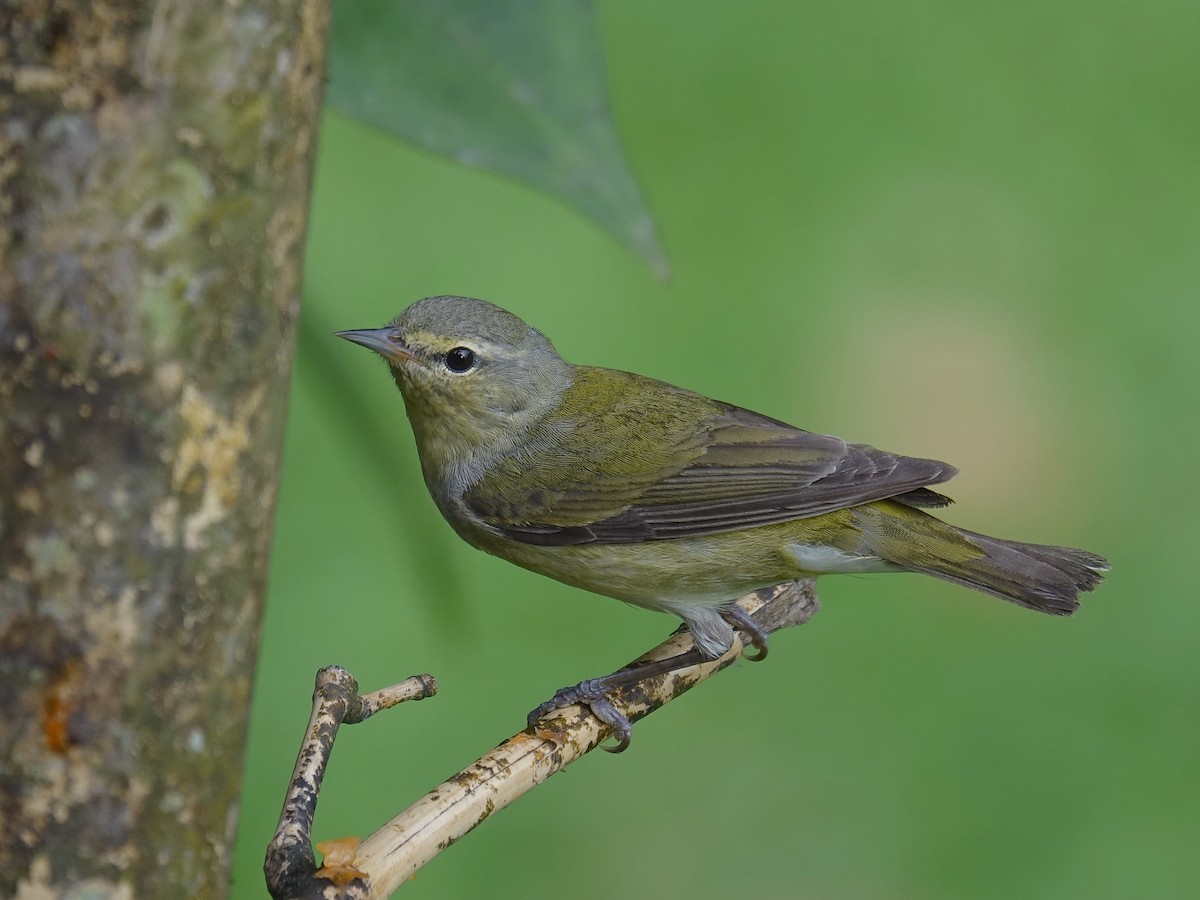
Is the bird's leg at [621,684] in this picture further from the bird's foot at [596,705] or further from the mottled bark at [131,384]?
the mottled bark at [131,384]

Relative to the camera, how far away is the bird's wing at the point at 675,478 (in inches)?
137

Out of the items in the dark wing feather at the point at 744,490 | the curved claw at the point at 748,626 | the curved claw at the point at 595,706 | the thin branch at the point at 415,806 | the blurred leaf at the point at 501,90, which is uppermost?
the blurred leaf at the point at 501,90

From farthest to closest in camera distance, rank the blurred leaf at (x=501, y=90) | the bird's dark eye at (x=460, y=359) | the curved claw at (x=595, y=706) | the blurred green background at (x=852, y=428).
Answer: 1. the blurred green background at (x=852, y=428)
2. the bird's dark eye at (x=460, y=359)
3. the curved claw at (x=595, y=706)
4. the blurred leaf at (x=501, y=90)

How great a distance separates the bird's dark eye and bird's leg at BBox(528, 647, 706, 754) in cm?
88

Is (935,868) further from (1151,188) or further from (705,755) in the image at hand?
(1151,188)

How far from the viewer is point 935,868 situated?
5.55 m

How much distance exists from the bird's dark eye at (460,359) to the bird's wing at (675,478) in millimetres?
275

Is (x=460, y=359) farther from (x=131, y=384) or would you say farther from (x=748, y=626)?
(x=131, y=384)

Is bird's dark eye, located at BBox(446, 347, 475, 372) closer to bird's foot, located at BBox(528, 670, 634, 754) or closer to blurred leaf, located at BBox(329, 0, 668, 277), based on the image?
bird's foot, located at BBox(528, 670, 634, 754)

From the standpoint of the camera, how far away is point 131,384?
163 cm

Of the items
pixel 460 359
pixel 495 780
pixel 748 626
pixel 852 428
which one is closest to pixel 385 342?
pixel 460 359

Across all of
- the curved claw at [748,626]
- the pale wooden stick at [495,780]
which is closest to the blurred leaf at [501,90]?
the pale wooden stick at [495,780]

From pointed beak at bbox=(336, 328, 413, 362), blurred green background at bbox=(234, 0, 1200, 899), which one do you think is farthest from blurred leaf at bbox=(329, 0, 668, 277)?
blurred green background at bbox=(234, 0, 1200, 899)

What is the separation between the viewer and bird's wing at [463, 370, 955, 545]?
3488 mm
